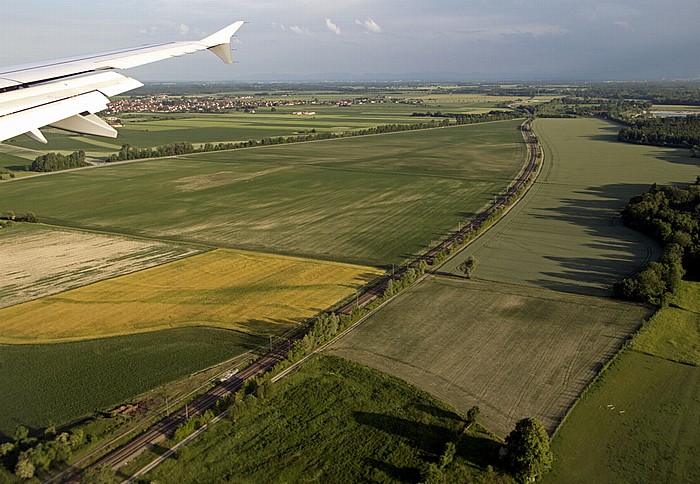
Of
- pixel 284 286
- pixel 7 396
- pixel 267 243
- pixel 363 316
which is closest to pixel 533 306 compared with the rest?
pixel 363 316

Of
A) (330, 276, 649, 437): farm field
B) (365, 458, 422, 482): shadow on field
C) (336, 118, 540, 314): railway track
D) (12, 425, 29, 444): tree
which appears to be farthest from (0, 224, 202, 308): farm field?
(365, 458, 422, 482): shadow on field

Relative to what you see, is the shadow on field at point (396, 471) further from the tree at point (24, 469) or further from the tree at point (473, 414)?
the tree at point (24, 469)

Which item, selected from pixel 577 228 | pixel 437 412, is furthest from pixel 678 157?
pixel 437 412

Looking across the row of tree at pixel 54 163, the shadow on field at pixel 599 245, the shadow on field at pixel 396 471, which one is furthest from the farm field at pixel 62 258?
the row of tree at pixel 54 163

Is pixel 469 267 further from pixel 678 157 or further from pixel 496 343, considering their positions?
pixel 678 157

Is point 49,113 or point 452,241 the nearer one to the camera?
point 49,113

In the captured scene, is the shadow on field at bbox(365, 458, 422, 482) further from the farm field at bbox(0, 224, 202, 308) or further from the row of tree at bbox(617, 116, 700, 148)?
the row of tree at bbox(617, 116, 700, 148)
